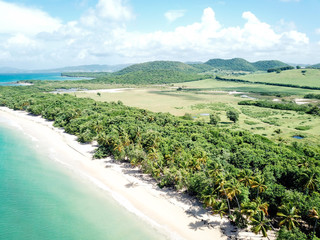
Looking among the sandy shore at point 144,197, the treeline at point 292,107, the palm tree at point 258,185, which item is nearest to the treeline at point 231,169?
the palm tree at point 258,185

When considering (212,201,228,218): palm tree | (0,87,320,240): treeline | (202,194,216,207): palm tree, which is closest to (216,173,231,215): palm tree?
(0,87,320,240): treeline

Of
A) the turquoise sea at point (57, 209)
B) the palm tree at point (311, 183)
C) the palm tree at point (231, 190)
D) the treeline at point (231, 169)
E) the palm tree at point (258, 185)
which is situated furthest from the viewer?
the palm tree at point (311, 183)

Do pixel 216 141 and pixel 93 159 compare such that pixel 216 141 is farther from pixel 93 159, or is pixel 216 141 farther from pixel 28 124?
pixel 28 124

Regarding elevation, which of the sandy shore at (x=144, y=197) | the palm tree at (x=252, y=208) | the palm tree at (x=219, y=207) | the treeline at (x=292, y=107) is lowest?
the sandy shore at (x=144, y=197)

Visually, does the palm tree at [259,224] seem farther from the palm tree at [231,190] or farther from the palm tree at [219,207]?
the palm tree at [219,207]

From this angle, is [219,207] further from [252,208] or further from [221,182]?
[252,208]

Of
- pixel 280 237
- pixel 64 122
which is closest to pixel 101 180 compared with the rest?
pixel 280 237
